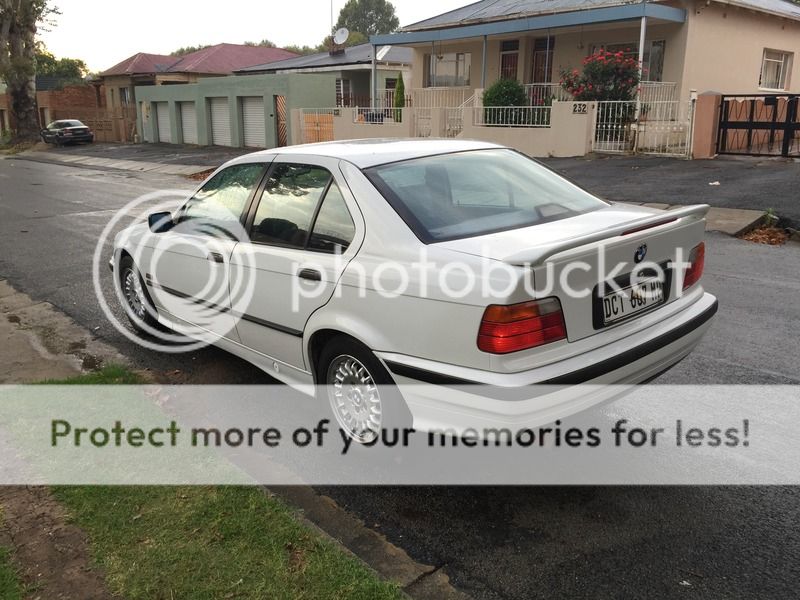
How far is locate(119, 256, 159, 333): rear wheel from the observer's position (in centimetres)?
584

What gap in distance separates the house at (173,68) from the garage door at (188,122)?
6.50 m

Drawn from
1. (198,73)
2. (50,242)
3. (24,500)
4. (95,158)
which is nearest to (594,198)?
(24,500)

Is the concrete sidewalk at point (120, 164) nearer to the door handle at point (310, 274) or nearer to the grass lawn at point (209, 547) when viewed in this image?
the door handle at point (310, 274)

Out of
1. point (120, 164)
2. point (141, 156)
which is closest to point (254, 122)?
point (141, 156)

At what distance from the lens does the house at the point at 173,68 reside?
42.4 metres

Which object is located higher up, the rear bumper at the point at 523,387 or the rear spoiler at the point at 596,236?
the rear spoiler at the point at 596,236

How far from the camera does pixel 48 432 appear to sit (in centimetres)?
415

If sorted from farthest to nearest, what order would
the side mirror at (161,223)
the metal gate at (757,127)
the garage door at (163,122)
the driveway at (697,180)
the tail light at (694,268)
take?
the garage door at (163,122), the metal gate at (757,127), the driveway at (697,180), the side mirror at (161,223), the tail light at (694,268)

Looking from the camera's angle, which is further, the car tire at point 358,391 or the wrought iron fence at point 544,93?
the wrought iron fence at point 544,93

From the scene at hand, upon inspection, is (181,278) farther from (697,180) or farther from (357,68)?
(357,68)

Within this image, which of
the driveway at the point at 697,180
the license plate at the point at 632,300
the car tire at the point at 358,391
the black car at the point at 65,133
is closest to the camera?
the license plate at the point at 632,300

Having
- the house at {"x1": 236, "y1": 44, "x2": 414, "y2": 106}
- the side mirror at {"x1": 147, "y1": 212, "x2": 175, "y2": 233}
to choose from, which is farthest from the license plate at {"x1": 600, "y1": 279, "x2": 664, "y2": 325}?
the house at {"x1": 236, "y1": 44, "x2": 414, "y2": 106}

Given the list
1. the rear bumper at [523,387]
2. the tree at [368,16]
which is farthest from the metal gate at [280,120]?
the tree at [368,16]

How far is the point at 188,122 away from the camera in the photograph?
36.7 meters
